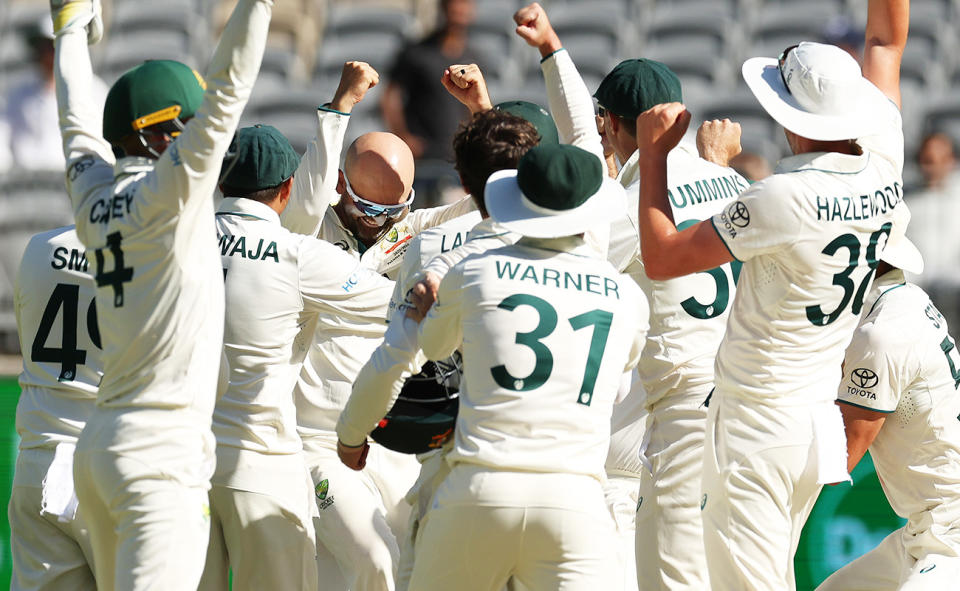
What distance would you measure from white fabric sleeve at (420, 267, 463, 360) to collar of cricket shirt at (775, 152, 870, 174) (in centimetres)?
139

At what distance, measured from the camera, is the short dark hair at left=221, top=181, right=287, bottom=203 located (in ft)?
16.7

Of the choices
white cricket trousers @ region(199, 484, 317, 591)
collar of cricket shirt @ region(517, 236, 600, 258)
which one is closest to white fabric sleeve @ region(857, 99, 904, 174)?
collar of cricket shirt @ region(517, 236, 600, 258)

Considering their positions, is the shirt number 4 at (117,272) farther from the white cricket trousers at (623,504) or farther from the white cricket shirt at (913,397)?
the white cricket shirt at (913,397)

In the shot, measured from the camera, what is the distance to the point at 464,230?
483cm

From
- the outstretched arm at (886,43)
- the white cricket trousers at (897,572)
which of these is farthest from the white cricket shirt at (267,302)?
the white cricket trousers at (897,572)

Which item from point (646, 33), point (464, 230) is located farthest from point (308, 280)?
point (646, 33)

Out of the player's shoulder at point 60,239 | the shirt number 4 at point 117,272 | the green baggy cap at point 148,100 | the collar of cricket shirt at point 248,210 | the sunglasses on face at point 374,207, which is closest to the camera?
the shirt number 4 at point 117,272

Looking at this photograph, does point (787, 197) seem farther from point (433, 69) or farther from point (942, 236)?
point (433, 69)

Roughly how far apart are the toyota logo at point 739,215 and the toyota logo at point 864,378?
1224mm

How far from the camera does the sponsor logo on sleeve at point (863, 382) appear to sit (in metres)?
5.42

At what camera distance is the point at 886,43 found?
17.8 ft

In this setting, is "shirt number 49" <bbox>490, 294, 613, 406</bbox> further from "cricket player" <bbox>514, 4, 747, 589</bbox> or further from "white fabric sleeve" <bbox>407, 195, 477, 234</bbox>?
"white fabric sleeve" <bbox>407, 195, 477, 234</bbox>

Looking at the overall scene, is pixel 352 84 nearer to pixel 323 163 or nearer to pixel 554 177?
pixel 323 163

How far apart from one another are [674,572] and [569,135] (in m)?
1.78
